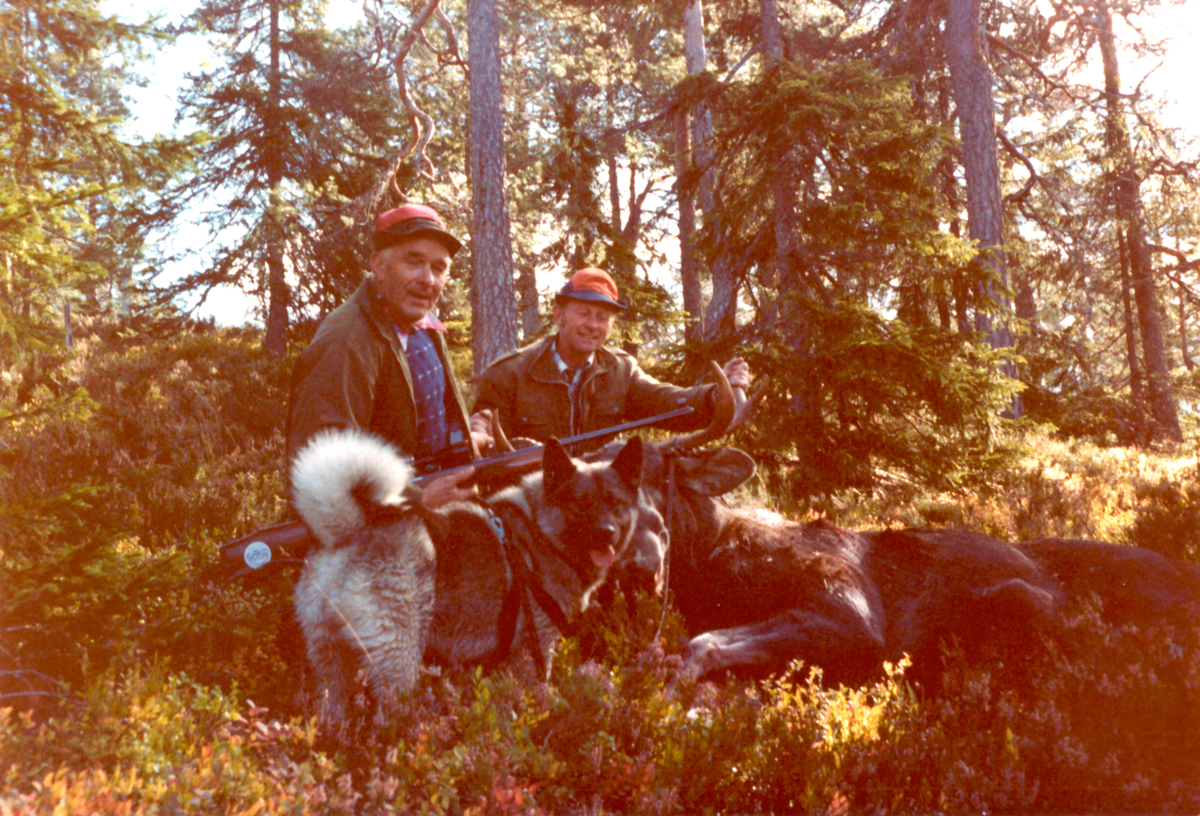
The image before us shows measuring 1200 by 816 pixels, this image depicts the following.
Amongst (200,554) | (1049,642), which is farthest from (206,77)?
(1049,642)

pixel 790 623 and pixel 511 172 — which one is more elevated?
pixel 511 172

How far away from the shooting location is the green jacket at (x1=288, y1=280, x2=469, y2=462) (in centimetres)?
409

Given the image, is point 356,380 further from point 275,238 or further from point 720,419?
point 275,238

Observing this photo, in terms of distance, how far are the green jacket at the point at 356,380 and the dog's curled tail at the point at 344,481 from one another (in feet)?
1.28

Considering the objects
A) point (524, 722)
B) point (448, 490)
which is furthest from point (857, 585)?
point (448, 490)

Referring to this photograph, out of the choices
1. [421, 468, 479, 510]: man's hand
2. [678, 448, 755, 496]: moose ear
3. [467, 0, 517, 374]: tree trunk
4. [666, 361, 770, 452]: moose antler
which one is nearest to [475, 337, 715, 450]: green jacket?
[666, 361, 770, 452]: moose antler

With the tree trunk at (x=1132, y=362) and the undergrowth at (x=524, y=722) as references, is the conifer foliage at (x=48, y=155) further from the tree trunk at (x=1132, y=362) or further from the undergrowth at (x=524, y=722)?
the tree trunk at (x=1132, y=362)

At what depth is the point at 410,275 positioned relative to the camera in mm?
4676

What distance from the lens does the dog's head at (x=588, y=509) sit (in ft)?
13.9

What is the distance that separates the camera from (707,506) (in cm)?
525

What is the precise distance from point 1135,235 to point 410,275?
2088 cm

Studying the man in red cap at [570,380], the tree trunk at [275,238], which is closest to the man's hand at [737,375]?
the man in red cap at [570,380]

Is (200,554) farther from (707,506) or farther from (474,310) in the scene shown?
(474,310)

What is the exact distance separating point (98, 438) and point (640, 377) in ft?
22.8
